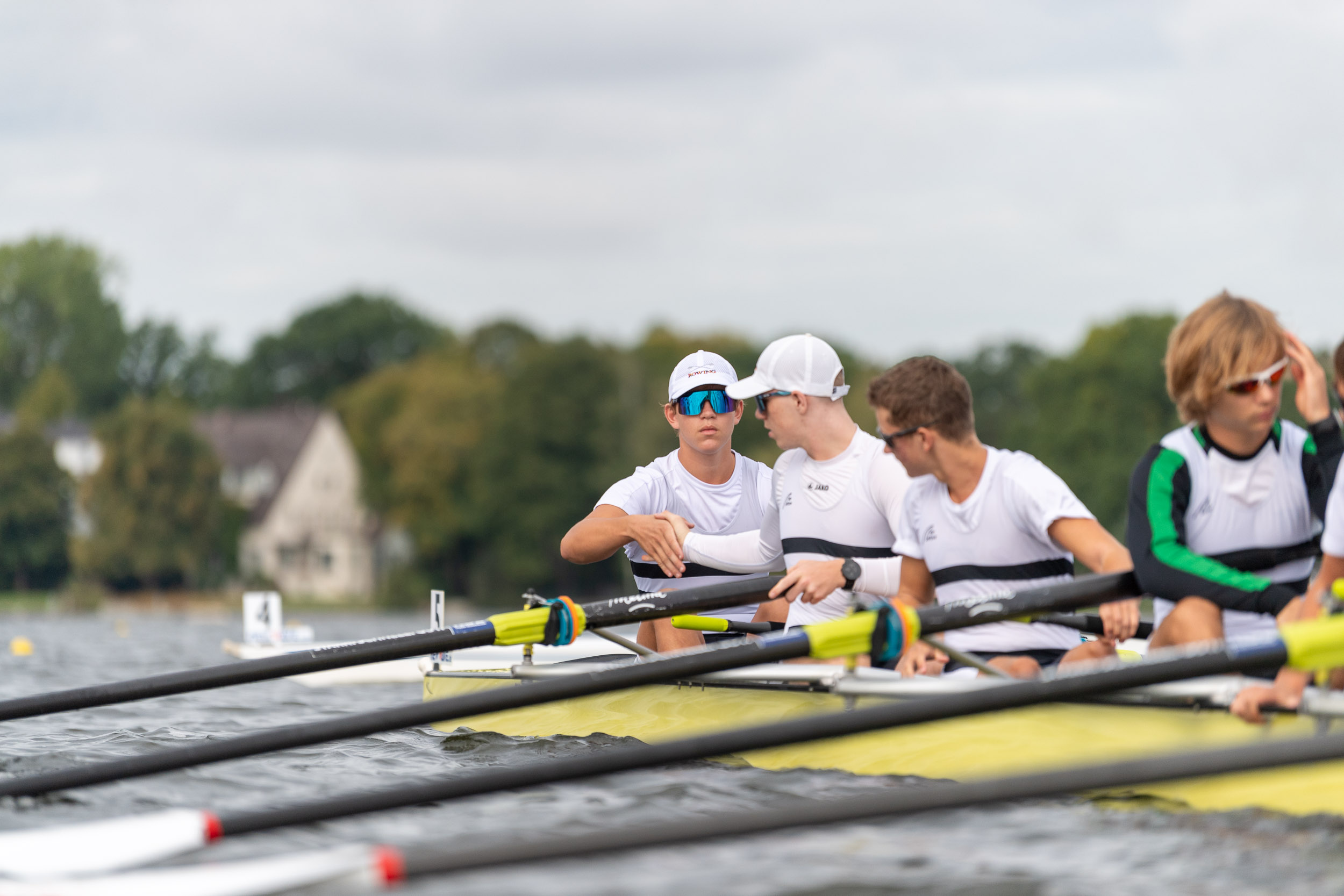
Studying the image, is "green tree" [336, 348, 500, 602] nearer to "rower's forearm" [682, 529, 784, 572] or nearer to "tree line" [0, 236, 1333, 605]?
"tree line" [0, 236, 1333, 605]

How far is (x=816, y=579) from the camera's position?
5.10 m

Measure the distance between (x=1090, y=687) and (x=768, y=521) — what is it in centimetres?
209

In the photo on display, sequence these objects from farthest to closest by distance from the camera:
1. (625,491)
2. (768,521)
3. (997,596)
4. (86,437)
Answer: (86,437), (625,491), (768,521), (997,596)

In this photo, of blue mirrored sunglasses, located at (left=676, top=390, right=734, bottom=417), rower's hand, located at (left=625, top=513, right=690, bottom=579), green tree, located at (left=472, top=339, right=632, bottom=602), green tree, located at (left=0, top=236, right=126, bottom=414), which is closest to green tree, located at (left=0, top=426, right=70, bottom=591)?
green tree, located at (left=0, top=236, right=126, bottom=414)

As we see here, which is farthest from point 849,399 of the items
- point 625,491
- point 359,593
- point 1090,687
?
point 1090,687

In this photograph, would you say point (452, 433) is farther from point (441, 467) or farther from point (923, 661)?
point (923, 661)

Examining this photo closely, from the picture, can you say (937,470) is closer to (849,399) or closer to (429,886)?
(429,886)

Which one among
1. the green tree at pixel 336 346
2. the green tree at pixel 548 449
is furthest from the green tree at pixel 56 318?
the green tree at pixel 548 449

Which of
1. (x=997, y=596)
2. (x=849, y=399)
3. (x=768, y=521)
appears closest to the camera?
(x=997, y=596)

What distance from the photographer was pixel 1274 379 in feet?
13.5

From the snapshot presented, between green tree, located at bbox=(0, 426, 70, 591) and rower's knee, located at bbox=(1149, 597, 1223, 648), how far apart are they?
4910cm

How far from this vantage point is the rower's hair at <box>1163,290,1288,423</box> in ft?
13.3

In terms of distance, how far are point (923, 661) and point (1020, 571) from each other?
0.51m

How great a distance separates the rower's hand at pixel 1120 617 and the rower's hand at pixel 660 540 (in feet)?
5.90
